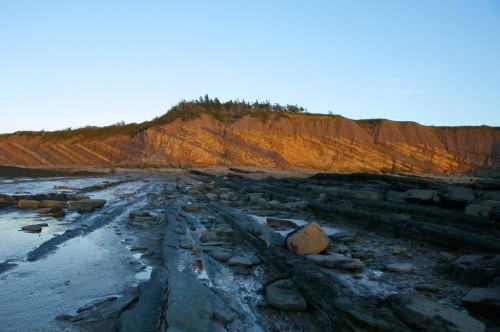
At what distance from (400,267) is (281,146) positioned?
39219 mm

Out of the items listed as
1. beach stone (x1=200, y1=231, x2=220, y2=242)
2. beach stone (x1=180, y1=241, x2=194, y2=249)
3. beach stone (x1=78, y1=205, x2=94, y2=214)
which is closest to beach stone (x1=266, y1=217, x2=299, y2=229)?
beach stone (x1=200, y1=231, x2=220, y2=242)

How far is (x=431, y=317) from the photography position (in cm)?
297

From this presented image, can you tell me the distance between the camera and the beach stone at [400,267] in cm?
462

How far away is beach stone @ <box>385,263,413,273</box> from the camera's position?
4617 mm

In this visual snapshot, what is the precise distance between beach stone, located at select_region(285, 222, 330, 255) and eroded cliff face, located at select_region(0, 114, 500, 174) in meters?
36.0

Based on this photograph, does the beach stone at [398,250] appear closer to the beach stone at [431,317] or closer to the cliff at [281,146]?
the beach stone at [431,317]

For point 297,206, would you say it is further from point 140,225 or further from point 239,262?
point 239,262

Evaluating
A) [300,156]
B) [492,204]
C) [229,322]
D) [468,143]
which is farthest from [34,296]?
[468,143]

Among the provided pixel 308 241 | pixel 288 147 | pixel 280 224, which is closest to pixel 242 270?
pixel 308 241

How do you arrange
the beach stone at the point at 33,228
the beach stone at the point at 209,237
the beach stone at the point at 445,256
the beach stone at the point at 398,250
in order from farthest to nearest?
the beach stone at the point at 33,228
the beach stone at the point at 209,237
the beach stone at the point at 398,250
the beach stone at the point at 445,256

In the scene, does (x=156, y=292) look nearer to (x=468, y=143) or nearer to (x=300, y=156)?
(x=300, y=156)

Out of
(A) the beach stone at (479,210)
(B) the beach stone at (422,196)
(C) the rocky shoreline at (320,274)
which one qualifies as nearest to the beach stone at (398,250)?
(C) the rocky shoreline at (320,274)

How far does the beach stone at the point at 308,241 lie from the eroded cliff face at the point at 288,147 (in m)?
36.0

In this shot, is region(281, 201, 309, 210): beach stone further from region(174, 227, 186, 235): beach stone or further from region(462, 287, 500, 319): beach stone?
region(462, 287, 500, 319): beach stone
